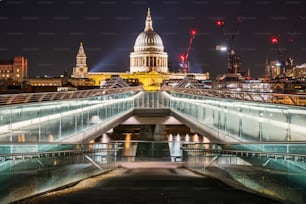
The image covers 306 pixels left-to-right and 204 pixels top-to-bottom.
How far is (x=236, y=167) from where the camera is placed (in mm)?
6566

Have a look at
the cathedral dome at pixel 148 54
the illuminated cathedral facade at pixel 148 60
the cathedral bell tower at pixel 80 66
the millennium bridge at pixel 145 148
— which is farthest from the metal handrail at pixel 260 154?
the cathedral bell tower at pixel 80 66

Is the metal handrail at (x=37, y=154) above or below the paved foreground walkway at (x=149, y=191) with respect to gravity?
above

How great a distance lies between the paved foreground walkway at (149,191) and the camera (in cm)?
508

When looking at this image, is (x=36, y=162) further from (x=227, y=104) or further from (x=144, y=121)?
(x=144, y=121)

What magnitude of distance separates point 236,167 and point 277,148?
0.70 metres

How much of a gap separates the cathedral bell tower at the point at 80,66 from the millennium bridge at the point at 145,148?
89103mm

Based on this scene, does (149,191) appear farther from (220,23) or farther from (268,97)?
(220,23)

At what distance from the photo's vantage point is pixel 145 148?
8.94 meters

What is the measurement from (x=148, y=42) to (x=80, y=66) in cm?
2138

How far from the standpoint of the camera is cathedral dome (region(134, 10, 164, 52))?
282 ft

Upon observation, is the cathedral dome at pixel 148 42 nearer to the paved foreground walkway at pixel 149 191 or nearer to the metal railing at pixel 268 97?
the metal railing at pixel 268 97

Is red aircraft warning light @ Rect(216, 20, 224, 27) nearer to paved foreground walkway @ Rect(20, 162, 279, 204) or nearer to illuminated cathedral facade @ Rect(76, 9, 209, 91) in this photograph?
illuminated cathedral facade @ Rect(76, 9, 209, 91)

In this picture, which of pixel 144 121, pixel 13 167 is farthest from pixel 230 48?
pixel 13 167

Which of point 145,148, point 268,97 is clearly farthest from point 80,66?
point 145,148
